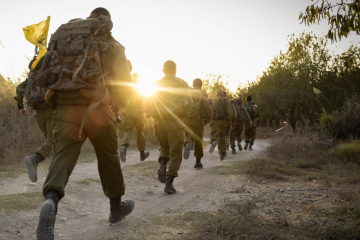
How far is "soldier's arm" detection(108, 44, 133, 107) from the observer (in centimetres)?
343

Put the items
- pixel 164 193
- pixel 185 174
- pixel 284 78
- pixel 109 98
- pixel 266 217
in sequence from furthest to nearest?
pixel 284 78 → pixel 185 174 → pixel 164 193 → pixel 266 217 → pixel 109 98

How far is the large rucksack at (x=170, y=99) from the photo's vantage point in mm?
5957

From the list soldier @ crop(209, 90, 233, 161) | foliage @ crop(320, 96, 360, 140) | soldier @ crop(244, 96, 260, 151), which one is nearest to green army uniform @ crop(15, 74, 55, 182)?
soldier @ crop(209, 90, 233, 161)

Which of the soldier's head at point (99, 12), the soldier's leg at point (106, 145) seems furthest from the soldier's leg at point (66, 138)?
the soldier's head at point (99, 12)

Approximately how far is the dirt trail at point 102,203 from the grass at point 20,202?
0.13m

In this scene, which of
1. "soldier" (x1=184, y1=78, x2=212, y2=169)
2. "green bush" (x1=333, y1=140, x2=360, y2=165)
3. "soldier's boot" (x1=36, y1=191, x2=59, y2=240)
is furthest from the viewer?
"soldier" (x1=184, y1=78, x2=212, y2=169)

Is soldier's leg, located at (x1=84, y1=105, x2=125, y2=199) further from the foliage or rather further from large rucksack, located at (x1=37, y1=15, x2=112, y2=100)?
the foliage

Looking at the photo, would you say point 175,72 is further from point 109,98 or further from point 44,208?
point 44,208

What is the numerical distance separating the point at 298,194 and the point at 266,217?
5.12ft

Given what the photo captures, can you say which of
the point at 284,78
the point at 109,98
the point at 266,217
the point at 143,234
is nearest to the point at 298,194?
the point at 266,217

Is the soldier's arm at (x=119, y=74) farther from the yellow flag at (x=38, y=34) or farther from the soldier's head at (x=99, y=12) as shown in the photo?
the yellow flag at (x=38, y=34)

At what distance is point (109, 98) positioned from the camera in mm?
3404

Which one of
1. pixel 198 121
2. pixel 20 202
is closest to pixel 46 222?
pixel 20 202

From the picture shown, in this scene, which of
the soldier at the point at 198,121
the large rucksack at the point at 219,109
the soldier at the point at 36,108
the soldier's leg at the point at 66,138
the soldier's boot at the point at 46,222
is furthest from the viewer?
the large rucksack at the point at 219,109
